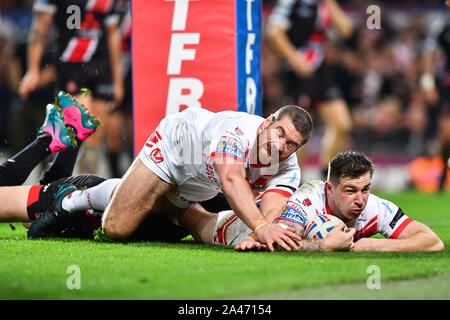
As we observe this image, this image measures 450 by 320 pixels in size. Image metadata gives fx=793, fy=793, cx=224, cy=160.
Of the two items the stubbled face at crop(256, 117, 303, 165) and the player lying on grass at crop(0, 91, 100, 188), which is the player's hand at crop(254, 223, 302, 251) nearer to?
the stubbled face at crop(256, 117, 303, 165)

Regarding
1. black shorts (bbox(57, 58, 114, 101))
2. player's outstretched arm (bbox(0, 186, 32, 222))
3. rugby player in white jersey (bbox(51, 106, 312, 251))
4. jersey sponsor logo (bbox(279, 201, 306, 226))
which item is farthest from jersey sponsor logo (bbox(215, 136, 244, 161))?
black shorts (bbox(57, 58, 114, 101))

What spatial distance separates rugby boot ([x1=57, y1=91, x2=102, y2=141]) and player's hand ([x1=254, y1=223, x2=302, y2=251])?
217 centimetres

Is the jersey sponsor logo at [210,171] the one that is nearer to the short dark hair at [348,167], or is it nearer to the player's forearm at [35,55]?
the short dark hair at [348,167]

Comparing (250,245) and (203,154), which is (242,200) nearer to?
(250,245)

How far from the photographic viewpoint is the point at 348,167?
4457mm

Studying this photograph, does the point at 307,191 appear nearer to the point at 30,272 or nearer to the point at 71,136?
the point at 30,272

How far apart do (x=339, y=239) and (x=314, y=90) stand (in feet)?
17.4

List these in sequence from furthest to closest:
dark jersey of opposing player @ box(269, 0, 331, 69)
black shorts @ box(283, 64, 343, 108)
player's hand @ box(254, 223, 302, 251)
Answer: black shorts @ box(283, 64, 343, 108), dark jersey of opposing player @ box(269, 0, 331, 69), player's hand @ box(254, 223, 302, 251)

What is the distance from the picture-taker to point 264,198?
4797mm

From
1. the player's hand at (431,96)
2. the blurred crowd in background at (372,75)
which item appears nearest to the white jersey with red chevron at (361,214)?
the player's hand at (431,96)

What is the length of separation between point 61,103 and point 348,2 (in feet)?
40.3

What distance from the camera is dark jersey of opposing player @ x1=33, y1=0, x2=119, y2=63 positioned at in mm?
7707

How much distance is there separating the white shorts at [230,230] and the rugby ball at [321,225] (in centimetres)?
48

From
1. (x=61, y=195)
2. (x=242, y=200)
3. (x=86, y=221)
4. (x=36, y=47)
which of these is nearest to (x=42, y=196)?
(x=61, y=195)
